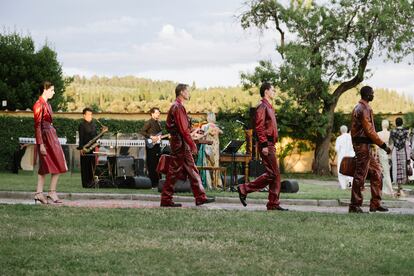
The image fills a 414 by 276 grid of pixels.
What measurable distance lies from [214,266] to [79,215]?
4.42 metres

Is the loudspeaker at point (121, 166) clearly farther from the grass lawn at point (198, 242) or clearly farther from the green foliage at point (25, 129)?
the green foliage at point (25, 129)

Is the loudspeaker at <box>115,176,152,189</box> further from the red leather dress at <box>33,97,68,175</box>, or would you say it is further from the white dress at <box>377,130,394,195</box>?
the red leather dress at <box>33,97,68,175</box>

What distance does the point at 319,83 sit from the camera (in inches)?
1447

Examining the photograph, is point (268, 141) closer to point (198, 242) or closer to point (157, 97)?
point (198, 242)

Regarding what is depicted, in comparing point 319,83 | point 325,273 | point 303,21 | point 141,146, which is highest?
point 303,21

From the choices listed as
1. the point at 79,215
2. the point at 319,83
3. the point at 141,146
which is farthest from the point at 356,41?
the point at 79,215

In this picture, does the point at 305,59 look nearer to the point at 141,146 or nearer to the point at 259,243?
the point at 141,146

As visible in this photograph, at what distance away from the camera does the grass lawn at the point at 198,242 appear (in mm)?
7828

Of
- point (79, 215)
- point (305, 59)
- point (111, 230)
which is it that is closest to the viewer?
point (111, 230)

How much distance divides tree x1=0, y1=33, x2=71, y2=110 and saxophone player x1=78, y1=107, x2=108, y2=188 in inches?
1014

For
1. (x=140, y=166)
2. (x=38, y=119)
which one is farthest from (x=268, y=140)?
(x=140, y=166)

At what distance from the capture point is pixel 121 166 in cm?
2319

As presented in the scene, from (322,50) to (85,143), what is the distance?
58.6 feet

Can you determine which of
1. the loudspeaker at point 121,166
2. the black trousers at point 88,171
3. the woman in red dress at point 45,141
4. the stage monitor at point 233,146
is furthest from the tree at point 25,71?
the woman in red dress at point 45,141
